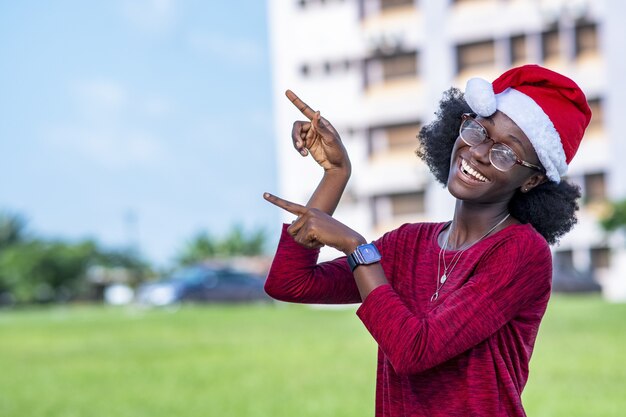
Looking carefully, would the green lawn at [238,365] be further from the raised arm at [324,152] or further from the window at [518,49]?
the window at [518,49]

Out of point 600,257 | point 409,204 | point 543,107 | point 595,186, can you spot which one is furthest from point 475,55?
point 543,107

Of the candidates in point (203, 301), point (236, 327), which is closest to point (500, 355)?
point (236, 327)

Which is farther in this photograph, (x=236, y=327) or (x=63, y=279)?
(x=63, y=279)

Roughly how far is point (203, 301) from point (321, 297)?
3113 centimetres

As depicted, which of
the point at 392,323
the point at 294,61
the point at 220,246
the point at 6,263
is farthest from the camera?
the point at 220,246

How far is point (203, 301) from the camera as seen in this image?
33750mm

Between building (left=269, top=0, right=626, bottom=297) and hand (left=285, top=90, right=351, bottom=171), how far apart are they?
116ft

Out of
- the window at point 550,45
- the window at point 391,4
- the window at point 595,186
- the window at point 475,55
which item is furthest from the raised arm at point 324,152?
the window at point 391,4

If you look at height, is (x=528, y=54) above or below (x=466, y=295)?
above

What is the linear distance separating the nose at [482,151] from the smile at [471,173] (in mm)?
27

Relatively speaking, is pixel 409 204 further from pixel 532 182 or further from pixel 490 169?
pixel 490 169

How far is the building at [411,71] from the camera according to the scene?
37.5m

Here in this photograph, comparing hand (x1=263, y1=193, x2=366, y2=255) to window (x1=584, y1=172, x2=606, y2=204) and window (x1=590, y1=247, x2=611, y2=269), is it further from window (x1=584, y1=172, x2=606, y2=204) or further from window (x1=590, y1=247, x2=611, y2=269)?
window (x1=590, y1=247, x2=611, y2=269)

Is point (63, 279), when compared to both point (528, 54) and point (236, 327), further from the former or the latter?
point (236, 327)
